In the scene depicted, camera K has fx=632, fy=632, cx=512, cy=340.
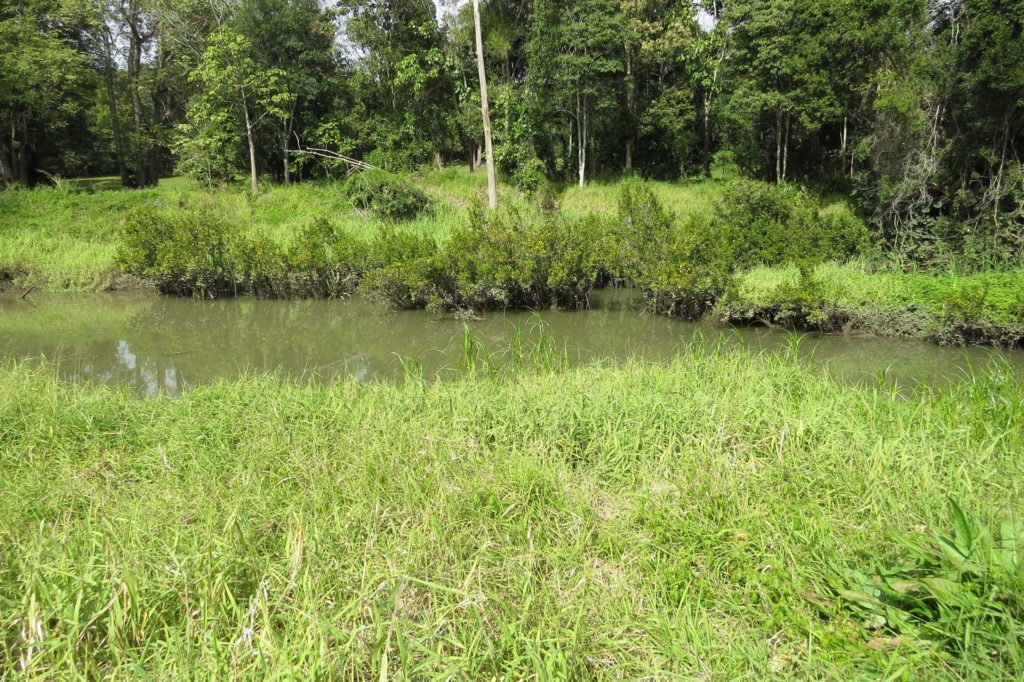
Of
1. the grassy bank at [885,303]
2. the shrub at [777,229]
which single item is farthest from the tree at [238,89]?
the grassy bank at [885,303]

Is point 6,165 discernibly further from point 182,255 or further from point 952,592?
point 952,592

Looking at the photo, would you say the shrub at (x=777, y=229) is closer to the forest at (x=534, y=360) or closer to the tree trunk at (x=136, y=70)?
the forest at (x=534, y=360)

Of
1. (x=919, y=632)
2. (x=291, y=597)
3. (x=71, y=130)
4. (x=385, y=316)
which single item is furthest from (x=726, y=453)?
(x=71, y=130)

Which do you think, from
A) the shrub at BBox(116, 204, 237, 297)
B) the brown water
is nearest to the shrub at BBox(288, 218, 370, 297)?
the brown water

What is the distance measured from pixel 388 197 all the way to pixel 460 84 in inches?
205

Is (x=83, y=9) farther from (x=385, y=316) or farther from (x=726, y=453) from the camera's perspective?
(x=726, y=453)

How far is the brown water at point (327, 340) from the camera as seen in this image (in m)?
7.45

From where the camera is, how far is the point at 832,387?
470cm

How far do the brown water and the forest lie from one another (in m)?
0.10

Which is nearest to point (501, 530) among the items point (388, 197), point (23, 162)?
point (388, 197)

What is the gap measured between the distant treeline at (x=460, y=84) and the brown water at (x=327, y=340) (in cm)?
638

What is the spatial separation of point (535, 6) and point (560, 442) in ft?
64.8

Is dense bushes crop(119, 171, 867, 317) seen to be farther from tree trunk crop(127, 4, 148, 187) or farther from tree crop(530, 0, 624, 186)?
tree trunk crop(127, 4, 148, 187)

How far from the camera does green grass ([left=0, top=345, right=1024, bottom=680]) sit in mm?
2184
